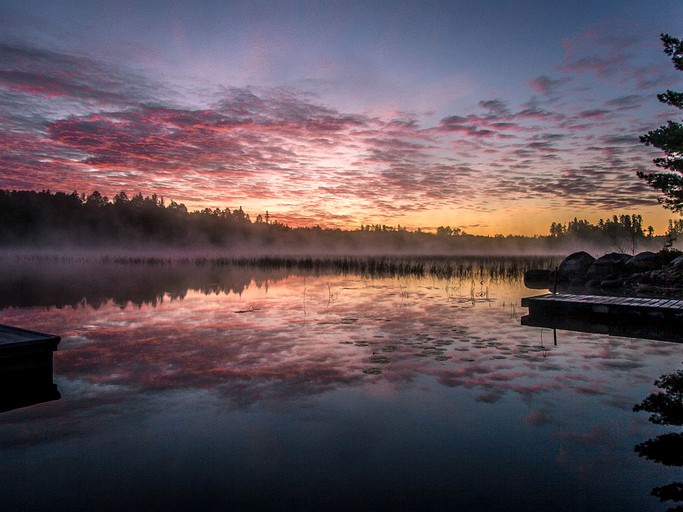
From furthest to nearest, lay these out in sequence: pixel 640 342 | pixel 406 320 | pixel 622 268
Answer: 1. pixel 622 268
2. pixel 406 320
3. pixel 640 342

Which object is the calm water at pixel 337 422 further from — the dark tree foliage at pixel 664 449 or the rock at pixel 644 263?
the rock at pixel 644 263

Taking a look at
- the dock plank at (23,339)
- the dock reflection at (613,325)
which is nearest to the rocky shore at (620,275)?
the dock reflection at (613,325)

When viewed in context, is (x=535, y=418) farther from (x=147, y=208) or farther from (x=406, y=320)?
(x=147, y=208)

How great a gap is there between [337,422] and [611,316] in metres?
13.1

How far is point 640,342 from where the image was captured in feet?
40.5

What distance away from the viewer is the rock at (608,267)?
104ft

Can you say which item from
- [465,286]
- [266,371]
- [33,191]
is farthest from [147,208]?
[266,371]

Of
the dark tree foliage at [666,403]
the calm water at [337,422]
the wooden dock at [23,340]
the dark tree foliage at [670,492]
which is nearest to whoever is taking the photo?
the dark tree foliage at [670,492]

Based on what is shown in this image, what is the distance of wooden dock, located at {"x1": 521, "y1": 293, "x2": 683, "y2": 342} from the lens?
13891mm

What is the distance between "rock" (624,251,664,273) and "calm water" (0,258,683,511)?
73.0 feet

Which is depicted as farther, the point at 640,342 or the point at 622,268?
the point at 622,268

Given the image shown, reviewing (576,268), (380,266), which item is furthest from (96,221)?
(576,268)

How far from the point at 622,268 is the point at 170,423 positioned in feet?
113

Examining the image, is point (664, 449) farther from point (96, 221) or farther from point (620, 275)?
point (96, 221)
